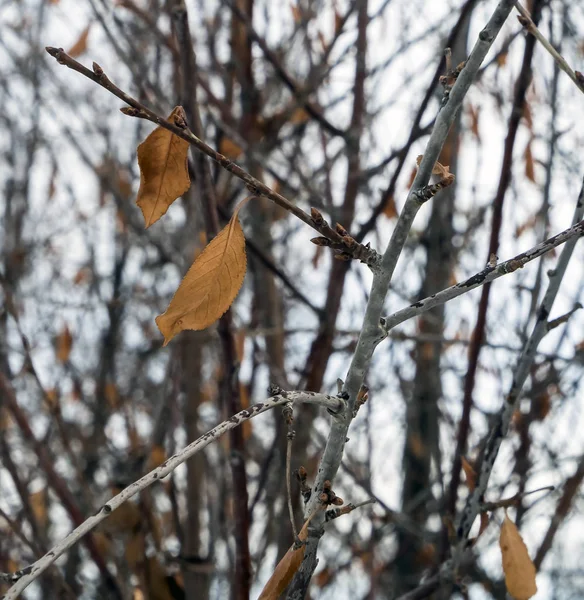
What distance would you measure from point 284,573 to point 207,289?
0.80 feet

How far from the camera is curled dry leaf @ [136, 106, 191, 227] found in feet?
1.93

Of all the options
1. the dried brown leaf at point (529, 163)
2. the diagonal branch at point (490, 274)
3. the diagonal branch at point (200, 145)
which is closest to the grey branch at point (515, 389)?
the diagonal branch at point (490, 274)

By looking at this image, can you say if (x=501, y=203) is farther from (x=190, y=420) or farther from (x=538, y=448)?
(x=538, y=448)

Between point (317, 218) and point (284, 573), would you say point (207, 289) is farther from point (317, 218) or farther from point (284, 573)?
point (284, 573)

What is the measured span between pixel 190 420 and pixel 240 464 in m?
0.56

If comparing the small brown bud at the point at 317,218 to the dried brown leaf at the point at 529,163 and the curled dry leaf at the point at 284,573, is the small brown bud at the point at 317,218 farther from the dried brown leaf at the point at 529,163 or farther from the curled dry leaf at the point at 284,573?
the dried brown leaf at the point at 529,163

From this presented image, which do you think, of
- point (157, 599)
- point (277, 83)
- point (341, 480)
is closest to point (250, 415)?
point (157, 599)

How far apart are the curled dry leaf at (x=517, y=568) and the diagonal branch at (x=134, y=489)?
1.27 ft

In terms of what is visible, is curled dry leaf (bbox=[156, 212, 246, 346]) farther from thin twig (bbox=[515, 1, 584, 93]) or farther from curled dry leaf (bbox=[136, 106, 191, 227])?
thin twig (bbox=[515, 1, 584, 93])

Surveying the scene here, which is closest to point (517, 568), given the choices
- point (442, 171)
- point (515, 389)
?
point (515, 389)

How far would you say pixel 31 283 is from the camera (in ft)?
11.4

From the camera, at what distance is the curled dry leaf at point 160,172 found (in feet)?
1.93

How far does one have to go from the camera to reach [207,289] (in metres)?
0.58

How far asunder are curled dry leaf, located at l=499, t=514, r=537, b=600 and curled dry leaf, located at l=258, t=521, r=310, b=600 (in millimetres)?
294
